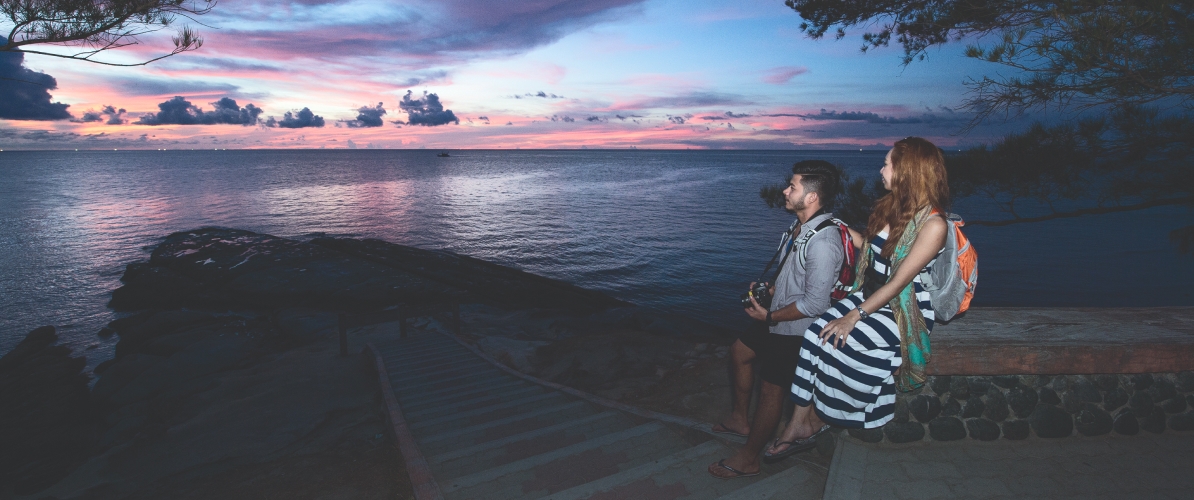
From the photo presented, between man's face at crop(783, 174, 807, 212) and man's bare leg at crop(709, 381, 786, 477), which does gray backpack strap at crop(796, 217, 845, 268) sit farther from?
man's bare leg at crop(709, 381, 786, 477)

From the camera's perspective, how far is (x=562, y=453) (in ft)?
12.7

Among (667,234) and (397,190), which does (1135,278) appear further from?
(397,190)

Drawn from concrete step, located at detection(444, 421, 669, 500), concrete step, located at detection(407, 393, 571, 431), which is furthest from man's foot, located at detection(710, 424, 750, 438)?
concrete step, located at detection(407, 393, 571, 431)

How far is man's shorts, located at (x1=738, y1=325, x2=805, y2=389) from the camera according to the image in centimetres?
301

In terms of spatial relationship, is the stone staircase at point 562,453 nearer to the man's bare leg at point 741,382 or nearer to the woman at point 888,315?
the man's bare leg at point 741,382

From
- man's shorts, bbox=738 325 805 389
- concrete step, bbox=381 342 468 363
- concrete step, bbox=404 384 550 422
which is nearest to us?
man's shorts, bbox=738 325 805 389

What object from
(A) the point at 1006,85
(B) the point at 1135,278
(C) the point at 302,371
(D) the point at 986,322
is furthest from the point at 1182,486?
(B) the point at 1135,278

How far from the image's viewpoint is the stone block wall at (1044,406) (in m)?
3.52

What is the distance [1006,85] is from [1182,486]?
4307 mm

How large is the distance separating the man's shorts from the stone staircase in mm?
598

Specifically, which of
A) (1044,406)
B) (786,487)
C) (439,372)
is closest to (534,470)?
(786,487)

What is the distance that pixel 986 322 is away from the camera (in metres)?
4.09

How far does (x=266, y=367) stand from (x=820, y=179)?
1211 cm

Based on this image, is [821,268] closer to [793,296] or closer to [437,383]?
[793,296]
